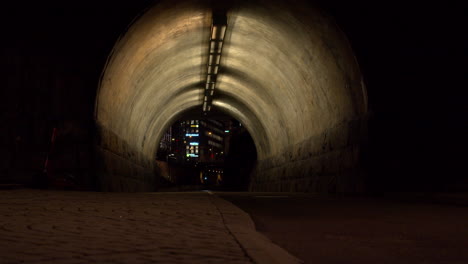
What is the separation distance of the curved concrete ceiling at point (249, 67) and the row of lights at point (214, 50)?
242mm

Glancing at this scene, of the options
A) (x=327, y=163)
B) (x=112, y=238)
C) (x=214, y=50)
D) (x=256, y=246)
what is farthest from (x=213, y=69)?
(x=256, y=246)

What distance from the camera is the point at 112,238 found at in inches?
175

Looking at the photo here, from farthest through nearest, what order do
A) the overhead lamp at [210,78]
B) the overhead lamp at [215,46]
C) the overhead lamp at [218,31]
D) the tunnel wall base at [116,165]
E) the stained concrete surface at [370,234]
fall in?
the overhead lamp at [210,78] < the overhead lamp at [215,46] < the overhead lamp at [218,31] < the tunnel wall base at [116,165] < the stained concrete surface at [370,234]

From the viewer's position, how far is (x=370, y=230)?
5.95 m

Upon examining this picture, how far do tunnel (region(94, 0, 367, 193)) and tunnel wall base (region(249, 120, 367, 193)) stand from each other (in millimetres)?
33

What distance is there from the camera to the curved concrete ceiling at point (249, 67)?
14.6 metres

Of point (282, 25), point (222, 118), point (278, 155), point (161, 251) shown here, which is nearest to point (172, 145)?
point (222, 118)

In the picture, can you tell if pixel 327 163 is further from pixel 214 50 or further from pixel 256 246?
pixel 256 246

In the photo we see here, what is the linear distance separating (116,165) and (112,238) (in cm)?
1506

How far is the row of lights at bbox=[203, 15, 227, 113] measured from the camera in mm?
16886

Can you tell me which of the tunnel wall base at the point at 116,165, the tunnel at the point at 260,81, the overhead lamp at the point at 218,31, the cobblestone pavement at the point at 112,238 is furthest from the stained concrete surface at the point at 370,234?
the overhead lamp at the point at 218,31

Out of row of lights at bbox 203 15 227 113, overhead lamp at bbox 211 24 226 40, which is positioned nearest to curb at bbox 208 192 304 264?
row of lights at bbox 203 15 227 113

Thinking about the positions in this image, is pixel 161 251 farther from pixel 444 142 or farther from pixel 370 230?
pixel 444 142

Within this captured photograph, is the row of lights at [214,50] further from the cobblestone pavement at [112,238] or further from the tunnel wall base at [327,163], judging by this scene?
the cobblestone pavement at [112,238]
